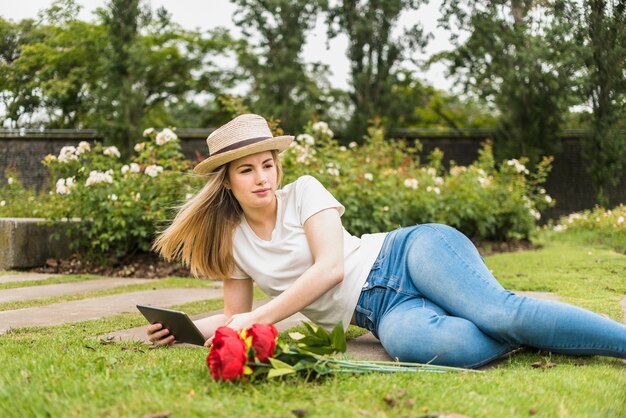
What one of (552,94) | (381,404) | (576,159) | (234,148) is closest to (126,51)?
(552,94)

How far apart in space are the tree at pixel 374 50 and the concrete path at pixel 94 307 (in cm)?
1392

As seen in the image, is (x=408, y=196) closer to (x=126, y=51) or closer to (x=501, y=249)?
(x=501, y=249)

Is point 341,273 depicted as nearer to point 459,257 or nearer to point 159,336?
point 459,257

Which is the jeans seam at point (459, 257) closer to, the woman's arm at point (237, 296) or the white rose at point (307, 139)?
the woman's arm at point (237, 296)

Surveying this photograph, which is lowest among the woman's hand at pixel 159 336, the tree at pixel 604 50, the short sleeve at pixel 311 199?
the woman's hand at pixel 159 336

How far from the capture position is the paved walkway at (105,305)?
2.87 meters

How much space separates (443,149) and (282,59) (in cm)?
498

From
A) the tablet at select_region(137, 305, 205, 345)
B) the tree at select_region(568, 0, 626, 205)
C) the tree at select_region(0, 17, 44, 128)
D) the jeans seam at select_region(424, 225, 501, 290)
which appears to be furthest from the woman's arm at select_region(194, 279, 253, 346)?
the tree at select_region(0, 17, 44, 128)

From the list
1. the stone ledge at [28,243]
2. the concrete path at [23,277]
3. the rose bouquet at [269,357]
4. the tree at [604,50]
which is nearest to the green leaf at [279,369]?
the rose bouquet at [269,357]

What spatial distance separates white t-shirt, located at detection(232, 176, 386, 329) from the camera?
2637 mm

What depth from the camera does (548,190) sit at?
16984 mm

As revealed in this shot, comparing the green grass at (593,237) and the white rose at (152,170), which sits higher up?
the white rose at (152,170)

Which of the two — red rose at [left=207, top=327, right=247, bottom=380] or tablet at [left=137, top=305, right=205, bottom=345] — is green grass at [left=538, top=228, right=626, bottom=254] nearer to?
tablet at [left=137, top=305, right=205, bottom=345]

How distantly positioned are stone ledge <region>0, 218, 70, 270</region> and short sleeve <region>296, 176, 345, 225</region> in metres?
4.25
